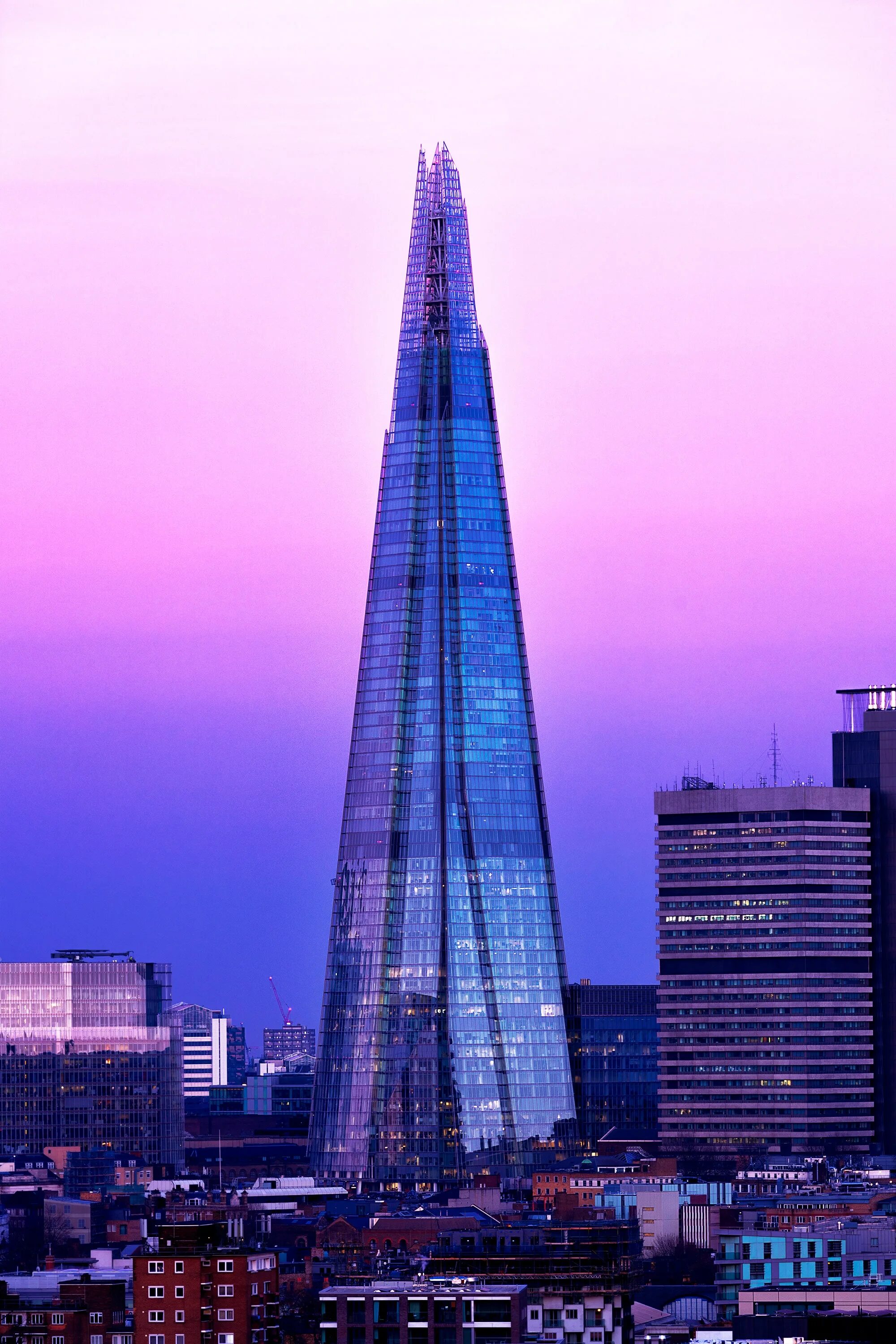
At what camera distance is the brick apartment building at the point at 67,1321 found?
152 meters

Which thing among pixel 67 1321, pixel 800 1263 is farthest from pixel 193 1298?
pixel 800 1263

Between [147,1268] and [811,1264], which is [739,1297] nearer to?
[811,1264]

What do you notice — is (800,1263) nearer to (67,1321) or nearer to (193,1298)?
(67,1321)

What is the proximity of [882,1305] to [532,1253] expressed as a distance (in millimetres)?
18517

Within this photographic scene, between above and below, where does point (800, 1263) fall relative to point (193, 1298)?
below

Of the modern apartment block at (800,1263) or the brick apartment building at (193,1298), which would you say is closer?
the brick apartment building at (193,1298)

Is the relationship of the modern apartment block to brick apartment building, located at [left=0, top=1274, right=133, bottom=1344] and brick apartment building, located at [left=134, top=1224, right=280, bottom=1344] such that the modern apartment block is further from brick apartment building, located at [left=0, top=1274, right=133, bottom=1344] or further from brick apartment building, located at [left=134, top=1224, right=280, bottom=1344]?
brick apartment building, located at [left=134, top=1224, right=280, bottom=1344]

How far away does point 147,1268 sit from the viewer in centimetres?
14362

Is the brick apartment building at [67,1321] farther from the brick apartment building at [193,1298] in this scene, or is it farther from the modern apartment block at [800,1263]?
the modern apartment block at [800,1263]

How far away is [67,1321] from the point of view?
152 meters

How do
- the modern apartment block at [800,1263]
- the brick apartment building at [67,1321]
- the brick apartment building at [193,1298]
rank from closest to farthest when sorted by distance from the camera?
1. the brick apartment building at [193,1298]
2. the brick apartment building at [67,1321]
3. the modern apartment block at [800,1263]

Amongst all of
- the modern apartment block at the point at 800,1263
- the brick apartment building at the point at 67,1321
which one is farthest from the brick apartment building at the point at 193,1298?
the modern apartment block at the point at 800,1263

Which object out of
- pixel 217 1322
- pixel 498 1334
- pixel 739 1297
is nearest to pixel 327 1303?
pixel 498 1334

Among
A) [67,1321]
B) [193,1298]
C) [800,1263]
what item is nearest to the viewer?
[193,1298]
